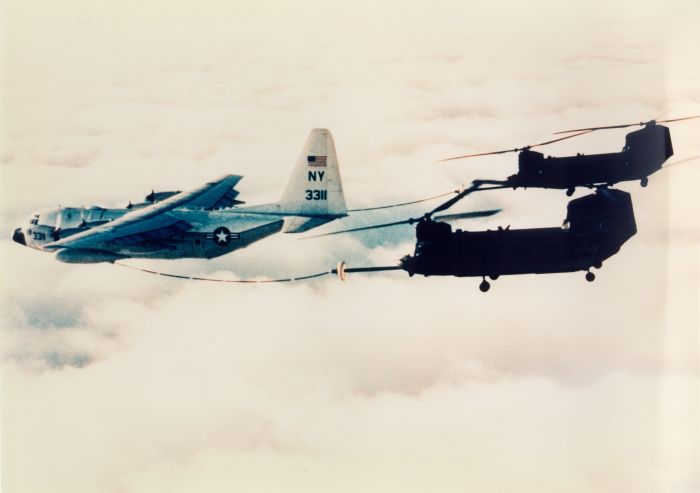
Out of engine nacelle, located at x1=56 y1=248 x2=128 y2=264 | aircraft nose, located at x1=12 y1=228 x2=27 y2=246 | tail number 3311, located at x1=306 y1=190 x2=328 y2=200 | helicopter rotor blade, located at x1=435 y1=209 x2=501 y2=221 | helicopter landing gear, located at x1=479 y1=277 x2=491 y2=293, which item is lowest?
helicopter landing gear, located at x1=479 y1=277 x2=491 y2=293

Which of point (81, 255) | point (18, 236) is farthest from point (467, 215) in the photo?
point (18, 236)

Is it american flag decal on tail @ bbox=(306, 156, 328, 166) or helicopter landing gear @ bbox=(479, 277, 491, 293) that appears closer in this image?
helicopter landing gear @ bbox=(479, 277, 491, 293)

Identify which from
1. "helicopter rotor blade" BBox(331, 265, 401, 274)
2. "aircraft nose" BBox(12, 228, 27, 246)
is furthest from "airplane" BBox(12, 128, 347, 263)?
"helicopter rotor blade" BBox(331, 265, 401, 274)

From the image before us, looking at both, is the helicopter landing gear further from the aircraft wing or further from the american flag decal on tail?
the aircraft wing

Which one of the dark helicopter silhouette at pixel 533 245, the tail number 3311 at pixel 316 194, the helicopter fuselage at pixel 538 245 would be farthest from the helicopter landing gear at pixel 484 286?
the tail number 3311 at pixel 316 194

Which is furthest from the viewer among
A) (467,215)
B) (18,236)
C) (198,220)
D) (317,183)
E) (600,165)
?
(18,236)

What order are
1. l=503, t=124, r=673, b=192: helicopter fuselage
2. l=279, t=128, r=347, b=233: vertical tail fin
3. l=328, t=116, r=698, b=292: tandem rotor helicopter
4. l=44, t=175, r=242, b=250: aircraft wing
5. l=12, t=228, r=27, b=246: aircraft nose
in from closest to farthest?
l=328, t=116, r=698, b=292: tandem rotor helicopter, l=503, t=124, r=673, b=192: helicopter fuselage, l=44, t=175, r=242, b=250: aircraft wing, l=279, t=128, r=347, b=233: vertical tail fin, l=12, t=228, r=27, b=246: aircraft nose

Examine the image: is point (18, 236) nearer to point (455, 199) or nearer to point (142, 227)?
point (142, 227)
